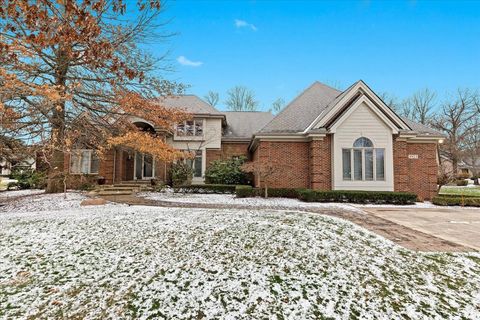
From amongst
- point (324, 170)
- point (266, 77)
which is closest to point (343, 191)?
point (324, 170)

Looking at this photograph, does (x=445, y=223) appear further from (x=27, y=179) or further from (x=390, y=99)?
(x=390, y=99)

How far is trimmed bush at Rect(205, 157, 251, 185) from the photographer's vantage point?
15930 millimetres

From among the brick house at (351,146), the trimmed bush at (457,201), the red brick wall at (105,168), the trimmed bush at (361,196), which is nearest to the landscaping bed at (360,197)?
the trimmed bush at (361,196)

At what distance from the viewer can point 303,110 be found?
596 inches

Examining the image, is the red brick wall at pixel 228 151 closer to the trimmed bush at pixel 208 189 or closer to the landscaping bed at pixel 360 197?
the trimmed bush at pixel 208 189

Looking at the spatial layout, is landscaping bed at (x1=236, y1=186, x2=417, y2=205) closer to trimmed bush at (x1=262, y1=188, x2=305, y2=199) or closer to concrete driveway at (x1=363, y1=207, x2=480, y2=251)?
trimmed bush at (x1=262, y1=188, x2=305, y2=199)

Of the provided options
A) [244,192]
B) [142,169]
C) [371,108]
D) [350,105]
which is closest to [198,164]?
[142,169]

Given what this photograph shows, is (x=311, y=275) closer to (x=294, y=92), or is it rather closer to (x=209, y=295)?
(x=209, y=295)

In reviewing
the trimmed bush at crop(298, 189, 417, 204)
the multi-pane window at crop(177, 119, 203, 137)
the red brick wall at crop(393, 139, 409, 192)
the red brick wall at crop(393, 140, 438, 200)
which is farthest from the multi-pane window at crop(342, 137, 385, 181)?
the multi-pane window at crop(177, 119, 203, 137)

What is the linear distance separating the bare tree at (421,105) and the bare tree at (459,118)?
71.8 inches

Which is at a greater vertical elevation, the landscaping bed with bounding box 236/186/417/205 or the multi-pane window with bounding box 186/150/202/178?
the multi-pane window with bounding box 186/150/202/178

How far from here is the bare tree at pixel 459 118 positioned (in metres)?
32.7

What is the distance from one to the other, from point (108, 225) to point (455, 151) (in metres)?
40.2

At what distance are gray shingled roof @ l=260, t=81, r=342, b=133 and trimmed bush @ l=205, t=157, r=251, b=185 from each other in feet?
12.8
